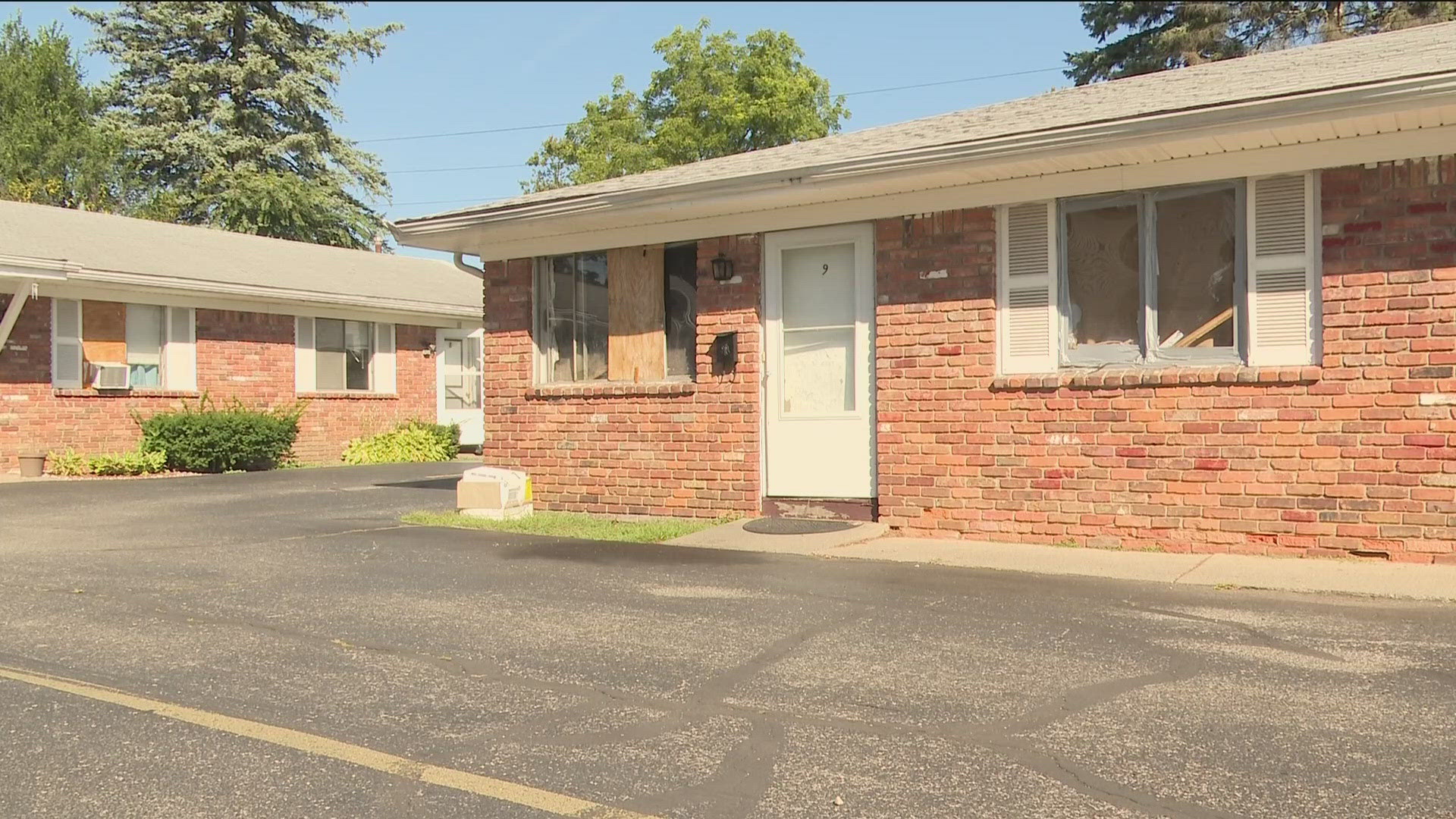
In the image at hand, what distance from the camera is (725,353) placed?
1084cm

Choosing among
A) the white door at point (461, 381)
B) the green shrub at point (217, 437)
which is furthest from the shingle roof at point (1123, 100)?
the white door at point (461, 381)

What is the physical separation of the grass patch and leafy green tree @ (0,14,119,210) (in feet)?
109

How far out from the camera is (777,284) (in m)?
10.7

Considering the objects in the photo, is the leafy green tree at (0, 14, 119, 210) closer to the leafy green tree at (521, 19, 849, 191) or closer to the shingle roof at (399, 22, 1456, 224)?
the leafy green tree at (521, 19, 849, 191)

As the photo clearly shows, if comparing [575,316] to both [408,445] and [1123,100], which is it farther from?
[408,445]

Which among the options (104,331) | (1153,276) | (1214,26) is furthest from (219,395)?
(1214,26)

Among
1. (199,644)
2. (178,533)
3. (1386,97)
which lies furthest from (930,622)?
(178,533)

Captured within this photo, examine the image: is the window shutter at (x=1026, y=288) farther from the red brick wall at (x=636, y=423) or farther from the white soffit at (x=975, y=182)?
the red brick wall at (x=636, y=423)

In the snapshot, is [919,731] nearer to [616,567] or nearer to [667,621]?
[667,621]

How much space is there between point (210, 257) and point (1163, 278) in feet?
60.0

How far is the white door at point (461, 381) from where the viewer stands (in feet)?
81.5

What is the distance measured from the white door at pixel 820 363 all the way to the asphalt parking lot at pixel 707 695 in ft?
6.94

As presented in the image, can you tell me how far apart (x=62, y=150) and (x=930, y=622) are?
4114cm

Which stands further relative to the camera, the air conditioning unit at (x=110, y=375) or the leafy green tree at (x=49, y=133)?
the leafy green tree at (x=49, y=133)
